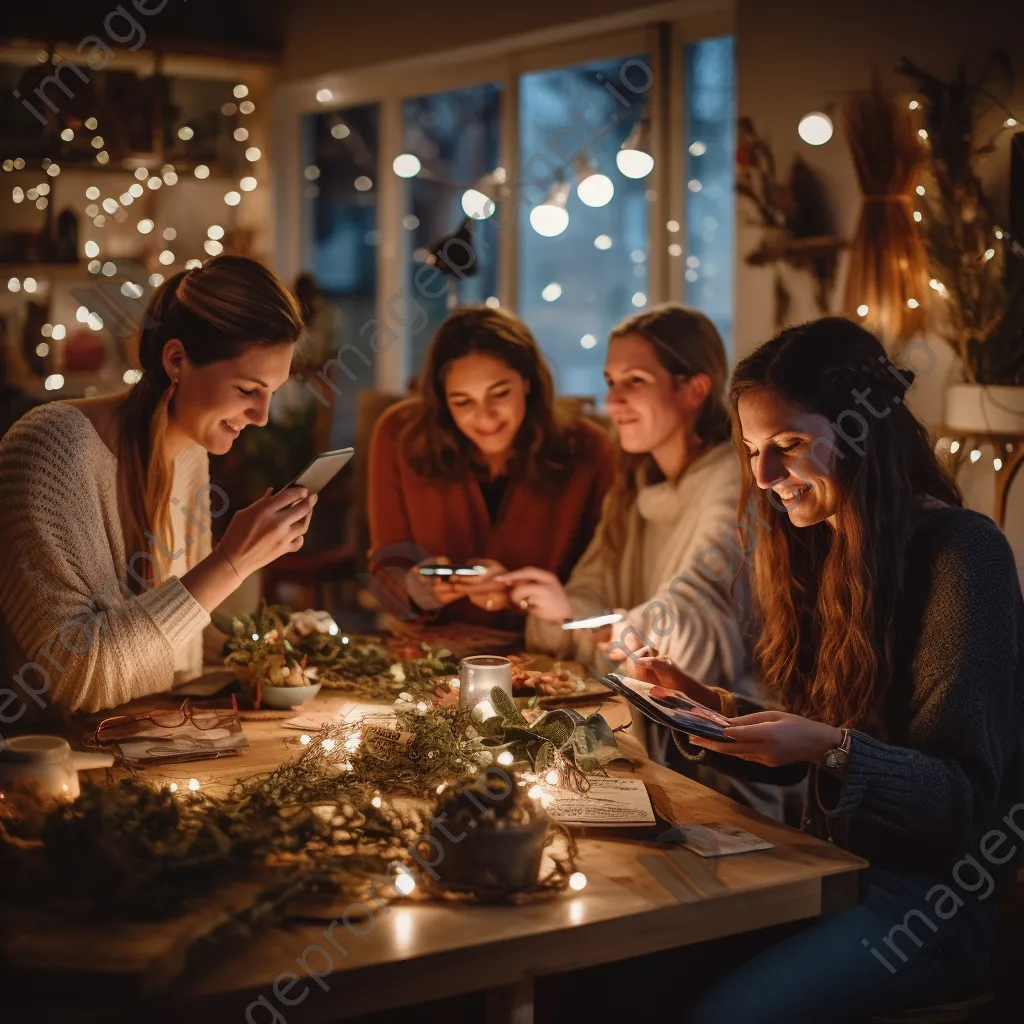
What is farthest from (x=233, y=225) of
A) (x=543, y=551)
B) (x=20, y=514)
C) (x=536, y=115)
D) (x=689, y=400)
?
(x=20, y=514)

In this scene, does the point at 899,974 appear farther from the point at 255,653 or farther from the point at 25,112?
the point at 25,112

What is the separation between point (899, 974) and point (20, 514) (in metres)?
1.44

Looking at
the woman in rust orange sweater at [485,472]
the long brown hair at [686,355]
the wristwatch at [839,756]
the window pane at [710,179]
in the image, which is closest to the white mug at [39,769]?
the wristwatch at [839,756]

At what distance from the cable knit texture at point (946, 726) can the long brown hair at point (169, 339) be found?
3.73 ft

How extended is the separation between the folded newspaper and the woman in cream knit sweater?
0.66 meters

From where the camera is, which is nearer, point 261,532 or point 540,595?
point 261,532

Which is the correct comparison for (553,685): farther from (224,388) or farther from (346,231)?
(346,231)

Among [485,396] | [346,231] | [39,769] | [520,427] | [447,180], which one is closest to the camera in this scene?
[39,769]

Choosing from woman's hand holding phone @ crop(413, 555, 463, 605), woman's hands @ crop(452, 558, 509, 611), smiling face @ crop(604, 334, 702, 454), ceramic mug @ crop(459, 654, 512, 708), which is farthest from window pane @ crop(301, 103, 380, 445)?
ceramic mug @ crop(459, 654, 512, 708)

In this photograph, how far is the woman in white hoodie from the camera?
8.02 feet

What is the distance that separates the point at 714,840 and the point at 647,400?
1.28 meters

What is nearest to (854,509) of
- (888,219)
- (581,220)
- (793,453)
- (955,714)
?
(793,453)

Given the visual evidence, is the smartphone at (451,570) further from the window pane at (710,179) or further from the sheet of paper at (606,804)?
the window pane at (710,179)

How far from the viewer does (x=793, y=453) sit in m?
1.82
